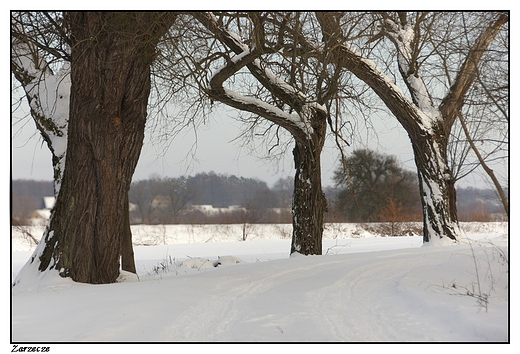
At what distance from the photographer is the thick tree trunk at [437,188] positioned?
917cm

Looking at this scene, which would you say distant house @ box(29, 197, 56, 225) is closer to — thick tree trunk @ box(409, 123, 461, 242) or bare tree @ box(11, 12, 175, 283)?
bare tree @ box(11, 12, 175, 283)

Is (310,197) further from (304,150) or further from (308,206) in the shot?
(304,150)

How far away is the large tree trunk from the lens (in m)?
4.98

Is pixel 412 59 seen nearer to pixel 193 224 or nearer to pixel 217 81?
pixel 217 81

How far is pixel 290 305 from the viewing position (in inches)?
144

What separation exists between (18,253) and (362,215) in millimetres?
20433

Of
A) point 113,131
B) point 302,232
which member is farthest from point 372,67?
point 113,131

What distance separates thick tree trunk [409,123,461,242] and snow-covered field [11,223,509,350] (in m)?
3.34

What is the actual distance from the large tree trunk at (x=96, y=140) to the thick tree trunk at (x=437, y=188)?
642 cm

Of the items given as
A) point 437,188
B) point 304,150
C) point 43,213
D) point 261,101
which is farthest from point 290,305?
point 437,188

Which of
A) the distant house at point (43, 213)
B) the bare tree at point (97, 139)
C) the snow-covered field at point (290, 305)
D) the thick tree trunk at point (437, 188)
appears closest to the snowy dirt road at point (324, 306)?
the snow-covered field at point (290, 305)

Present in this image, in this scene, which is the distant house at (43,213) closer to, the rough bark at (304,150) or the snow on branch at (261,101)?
the snow on branch at (261,101)

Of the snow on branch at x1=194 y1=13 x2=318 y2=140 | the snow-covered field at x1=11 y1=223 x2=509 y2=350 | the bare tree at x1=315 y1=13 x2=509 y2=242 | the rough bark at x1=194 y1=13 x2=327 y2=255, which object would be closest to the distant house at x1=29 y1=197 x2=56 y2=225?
the snow-covered field at x1=11 y1=223 x2=509 y2=350

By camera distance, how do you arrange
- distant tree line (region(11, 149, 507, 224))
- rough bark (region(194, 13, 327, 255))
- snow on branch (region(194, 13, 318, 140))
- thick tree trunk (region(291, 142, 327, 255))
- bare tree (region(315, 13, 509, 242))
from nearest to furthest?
snow on branch (region(194, 13, 318, 140)) < rough bark (region(194, 13, 327, 255)) < thick tree trunk (region(291, 142, 327, 255)) < bare tree (region(315, 13, 509, 242)) < distant tree line (region(11, 149, 507, 224))
